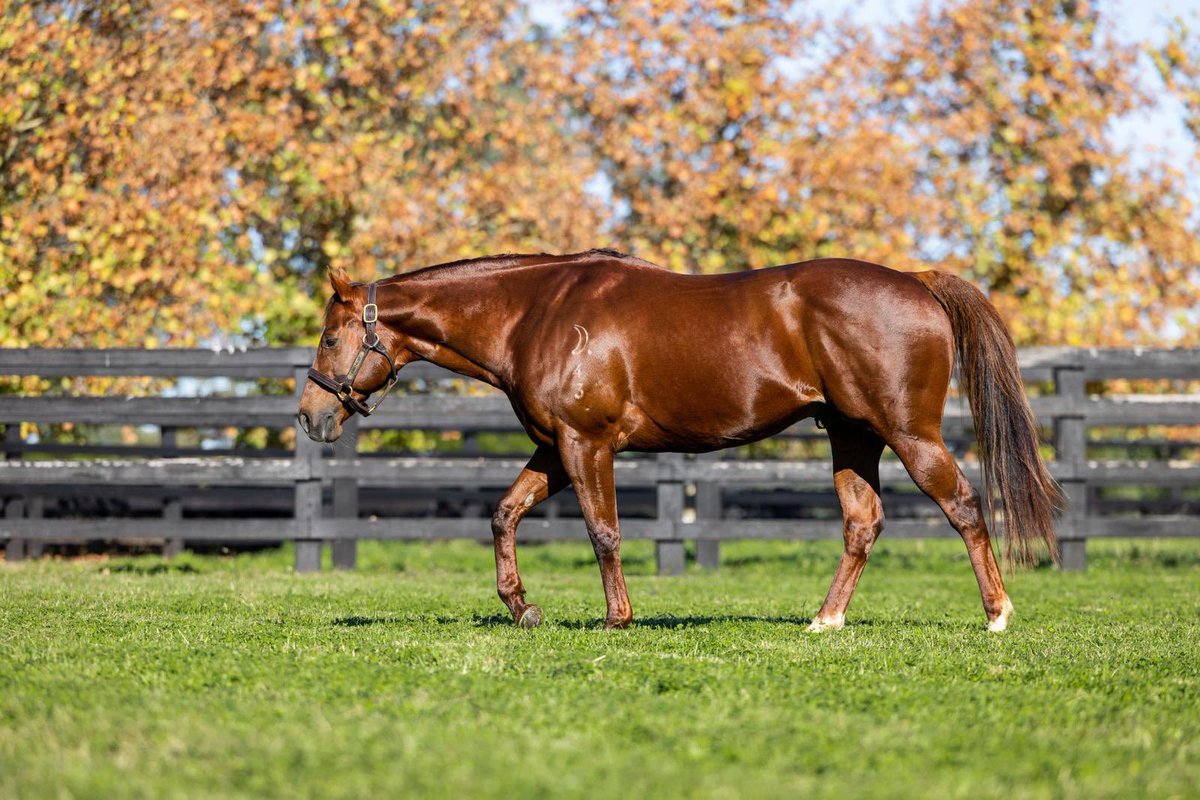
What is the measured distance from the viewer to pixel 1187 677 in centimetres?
468

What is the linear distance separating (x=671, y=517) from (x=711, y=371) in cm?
496

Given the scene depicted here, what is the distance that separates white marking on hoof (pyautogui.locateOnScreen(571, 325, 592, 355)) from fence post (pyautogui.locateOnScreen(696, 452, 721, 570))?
5248 mm

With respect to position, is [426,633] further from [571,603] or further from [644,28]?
[644,28]

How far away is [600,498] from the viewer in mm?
6156

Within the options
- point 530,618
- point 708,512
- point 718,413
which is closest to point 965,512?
point 718,413

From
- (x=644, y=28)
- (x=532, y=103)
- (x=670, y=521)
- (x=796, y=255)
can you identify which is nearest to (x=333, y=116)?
(x=532, y=103)

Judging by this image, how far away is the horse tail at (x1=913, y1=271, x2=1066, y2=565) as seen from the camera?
6.26 meters

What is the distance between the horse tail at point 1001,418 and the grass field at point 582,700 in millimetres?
561

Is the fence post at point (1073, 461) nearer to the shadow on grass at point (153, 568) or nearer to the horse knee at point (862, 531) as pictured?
the horse knee at point (862, 531)

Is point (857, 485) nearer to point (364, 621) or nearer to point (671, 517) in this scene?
point (364, 621)

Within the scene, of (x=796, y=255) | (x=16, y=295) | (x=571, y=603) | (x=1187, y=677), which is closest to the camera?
(x=1187, y=677)

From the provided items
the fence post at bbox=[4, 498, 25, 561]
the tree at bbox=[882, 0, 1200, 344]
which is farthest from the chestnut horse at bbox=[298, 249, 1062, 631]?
the tree at bbox=[882, 0, 1200, 344]

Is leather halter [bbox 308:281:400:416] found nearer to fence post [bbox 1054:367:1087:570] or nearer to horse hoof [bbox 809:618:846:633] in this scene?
horse hoof [bbox 809:618:846:633]

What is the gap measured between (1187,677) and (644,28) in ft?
44.7
